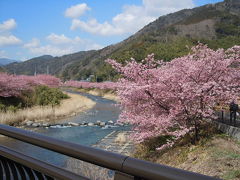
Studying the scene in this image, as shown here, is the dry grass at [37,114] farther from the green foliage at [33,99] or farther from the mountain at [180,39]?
the mountain at [180,39]

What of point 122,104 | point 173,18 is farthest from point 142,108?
point 173,18

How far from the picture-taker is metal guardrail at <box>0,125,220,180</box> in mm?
1113

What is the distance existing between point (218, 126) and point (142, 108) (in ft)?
10.4

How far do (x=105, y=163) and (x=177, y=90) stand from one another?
713 centimetres

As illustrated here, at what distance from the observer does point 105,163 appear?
1.39 m

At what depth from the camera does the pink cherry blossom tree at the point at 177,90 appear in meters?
8.11

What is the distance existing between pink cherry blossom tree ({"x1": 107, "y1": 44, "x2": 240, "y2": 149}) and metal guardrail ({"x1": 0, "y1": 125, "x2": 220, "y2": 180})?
237 inches

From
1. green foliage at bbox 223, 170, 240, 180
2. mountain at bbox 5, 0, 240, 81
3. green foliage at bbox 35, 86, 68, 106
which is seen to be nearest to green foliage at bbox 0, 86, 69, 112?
green foliage at bbox 35, 86, 68, 106

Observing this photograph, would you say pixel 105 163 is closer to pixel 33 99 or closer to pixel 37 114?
pixel 37 114

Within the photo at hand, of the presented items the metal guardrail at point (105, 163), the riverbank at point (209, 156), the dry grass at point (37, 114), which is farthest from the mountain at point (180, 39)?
the metal guardrail at point (105, 163)

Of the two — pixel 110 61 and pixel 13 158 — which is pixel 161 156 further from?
pixel 13 158

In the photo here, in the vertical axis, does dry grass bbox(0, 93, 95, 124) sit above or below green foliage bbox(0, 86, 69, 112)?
below

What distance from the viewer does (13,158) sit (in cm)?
217

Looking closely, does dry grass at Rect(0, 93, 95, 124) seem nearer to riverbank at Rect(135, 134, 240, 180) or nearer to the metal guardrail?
riverbank at Rect(135, 134, 240, 180)
